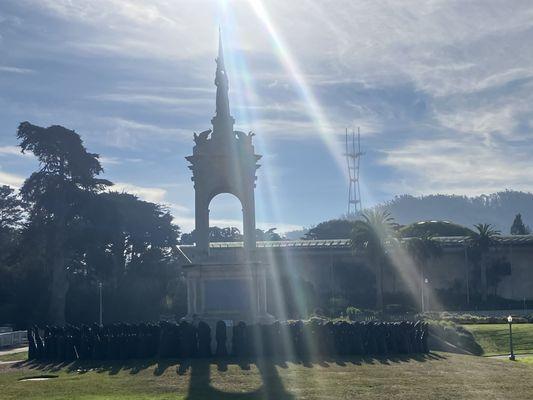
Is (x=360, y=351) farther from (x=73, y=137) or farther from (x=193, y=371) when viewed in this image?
(x=73, y=137)

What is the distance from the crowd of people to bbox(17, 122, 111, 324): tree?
3241cm

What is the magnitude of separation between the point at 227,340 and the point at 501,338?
19.7 m

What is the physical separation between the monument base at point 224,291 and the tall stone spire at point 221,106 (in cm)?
799

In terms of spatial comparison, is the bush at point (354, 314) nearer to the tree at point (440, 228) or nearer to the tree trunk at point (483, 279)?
the tree trunk at point (483, 279)

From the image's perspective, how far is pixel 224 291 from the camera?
119 ft

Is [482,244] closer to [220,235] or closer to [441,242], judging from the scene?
[441,242]

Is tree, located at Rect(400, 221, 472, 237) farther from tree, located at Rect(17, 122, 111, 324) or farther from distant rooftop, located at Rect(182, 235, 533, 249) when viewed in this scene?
tree, located at Rect(17, 122, 111, 324)

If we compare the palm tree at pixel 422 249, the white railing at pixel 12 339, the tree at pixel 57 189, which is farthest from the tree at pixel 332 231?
the white railing at pixel 12 339

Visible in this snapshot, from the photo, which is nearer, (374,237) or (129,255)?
(374,237)

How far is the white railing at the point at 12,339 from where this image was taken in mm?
48875

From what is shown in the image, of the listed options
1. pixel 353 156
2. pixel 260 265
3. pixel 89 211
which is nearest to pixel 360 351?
pixel 260 265

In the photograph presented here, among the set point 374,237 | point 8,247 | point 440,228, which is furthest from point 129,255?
point 440,228

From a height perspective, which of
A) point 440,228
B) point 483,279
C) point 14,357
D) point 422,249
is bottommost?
point 14,357

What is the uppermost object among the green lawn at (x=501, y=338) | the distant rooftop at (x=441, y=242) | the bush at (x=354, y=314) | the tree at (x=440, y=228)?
the tree at (x=440, y=228)
